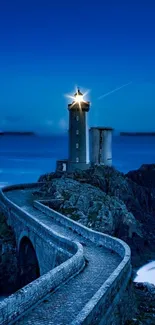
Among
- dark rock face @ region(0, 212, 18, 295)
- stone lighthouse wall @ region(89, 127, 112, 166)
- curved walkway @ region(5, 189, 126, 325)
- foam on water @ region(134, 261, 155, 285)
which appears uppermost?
stone lighthouse wall @ region(89, 127, 112, 166)

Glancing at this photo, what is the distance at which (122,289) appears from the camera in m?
13.1

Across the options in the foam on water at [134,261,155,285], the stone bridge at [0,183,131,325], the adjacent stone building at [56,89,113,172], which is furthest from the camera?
the adjacent stone building at [56,89,113,172]

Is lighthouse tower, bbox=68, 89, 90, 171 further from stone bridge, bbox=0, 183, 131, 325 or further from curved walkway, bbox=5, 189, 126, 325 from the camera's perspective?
curved walkway, bbox=5, 189, 126, 325

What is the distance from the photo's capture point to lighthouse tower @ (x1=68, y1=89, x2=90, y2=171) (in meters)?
43.3

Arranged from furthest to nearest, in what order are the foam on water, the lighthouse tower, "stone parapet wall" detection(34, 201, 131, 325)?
the lighthouse tower
the foam on water
"stone parapet wall" detection(34, 201, 131, 325)

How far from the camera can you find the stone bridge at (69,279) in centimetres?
1015

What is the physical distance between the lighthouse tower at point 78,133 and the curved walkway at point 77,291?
2507 cm

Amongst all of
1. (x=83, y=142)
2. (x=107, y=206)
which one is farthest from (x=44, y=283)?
(x=83, y=142)

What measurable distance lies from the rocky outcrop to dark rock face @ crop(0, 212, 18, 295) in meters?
5.28

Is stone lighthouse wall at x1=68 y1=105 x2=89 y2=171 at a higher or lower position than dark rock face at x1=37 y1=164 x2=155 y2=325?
higher

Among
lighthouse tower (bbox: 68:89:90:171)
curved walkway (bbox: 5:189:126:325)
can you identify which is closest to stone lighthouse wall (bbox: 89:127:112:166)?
lighthouse tower (bbox: 68:89:90:171)

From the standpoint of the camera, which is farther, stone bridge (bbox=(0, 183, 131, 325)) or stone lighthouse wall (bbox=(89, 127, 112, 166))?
stone lighthouse wall (bbox=(89, 127, 112, 166))

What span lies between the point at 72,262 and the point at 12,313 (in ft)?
→ 13.3

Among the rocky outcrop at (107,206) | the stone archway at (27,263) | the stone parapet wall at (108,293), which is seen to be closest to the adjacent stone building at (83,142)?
the rocky outcrop at (107,206)
